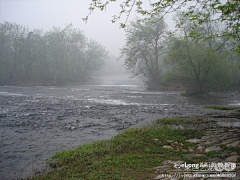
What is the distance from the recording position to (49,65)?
53.0 metres

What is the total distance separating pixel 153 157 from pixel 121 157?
0.88 metres

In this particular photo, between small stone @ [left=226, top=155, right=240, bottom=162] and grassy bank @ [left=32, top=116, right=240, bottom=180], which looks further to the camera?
small stone @ [left=226, top=155, right=240, bottom=162]

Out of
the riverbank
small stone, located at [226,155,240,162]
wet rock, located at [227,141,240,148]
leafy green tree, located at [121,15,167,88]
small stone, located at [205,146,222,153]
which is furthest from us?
leafy green tree, located at [121,15,167,88]

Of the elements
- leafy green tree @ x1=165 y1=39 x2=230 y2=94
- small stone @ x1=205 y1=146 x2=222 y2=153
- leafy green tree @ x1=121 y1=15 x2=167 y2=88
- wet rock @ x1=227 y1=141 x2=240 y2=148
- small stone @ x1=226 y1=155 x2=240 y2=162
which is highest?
leafy green tree @ x1=121 y1=15 x2=167 y2=88

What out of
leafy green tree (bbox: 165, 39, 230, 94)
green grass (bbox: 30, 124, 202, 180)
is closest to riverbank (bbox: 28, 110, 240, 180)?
green grass (bbox: 30, 124, 202, 180)

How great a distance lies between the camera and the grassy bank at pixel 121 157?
13.5 ft

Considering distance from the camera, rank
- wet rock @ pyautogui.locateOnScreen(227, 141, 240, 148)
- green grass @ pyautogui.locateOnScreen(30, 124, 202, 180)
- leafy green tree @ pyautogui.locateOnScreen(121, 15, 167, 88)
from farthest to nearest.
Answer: leafy green tree @ pyautogui.locateOnScreen(121, 15, 167, 88)
wet rock @ pyautogui.locateOnScreen(227, 141, 240, 148)
green grass @ pyautogui.locateOnScreen(30, 124, 202, 180)

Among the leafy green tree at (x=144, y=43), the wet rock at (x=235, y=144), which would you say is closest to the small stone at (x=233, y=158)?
the wet rock at (x=235, y=144)

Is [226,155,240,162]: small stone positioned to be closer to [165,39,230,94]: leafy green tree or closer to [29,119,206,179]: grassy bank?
[29,119,206,179]: grassy bank

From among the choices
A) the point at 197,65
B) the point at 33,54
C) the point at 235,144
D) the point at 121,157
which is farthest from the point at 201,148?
the point at 33,54

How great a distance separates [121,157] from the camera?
4969mm

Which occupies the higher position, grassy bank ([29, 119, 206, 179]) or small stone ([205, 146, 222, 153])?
small stone ([205, 146, 222, 153])

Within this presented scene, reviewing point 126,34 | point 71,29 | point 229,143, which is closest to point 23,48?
point 71,29

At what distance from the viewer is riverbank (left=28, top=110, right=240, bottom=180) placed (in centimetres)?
392
